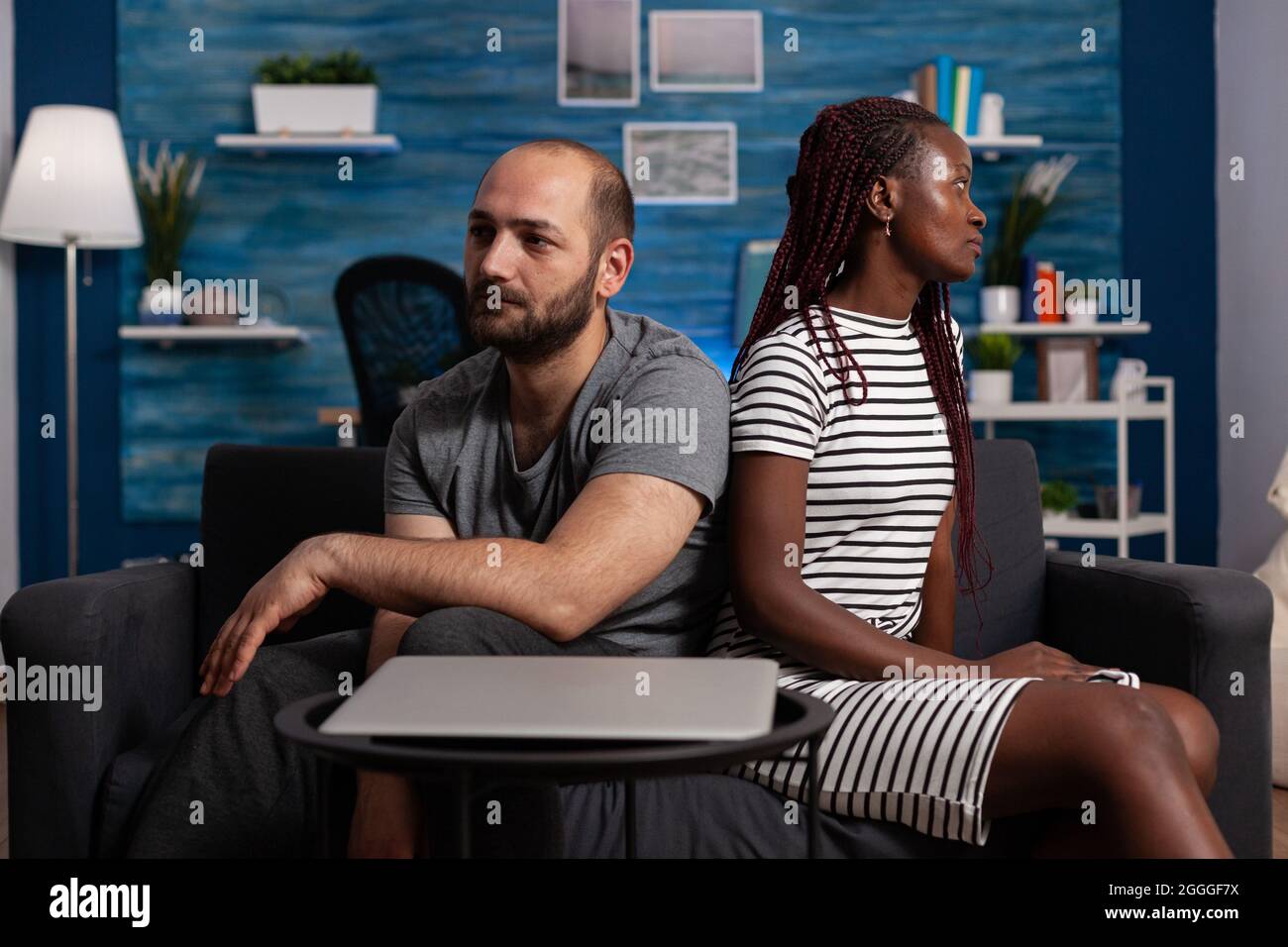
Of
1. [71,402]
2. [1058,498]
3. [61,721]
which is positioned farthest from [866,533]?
[71,402]

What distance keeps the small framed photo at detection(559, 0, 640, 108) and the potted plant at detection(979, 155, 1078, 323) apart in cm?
134

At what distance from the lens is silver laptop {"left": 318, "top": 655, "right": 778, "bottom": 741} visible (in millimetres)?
915

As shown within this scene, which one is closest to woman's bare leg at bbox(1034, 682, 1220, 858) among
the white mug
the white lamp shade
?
the white mug

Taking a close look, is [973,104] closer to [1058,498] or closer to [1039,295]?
[1039,295]

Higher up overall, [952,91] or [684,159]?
[952,91]

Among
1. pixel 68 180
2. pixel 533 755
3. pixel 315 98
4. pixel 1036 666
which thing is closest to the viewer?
pixel 533 755

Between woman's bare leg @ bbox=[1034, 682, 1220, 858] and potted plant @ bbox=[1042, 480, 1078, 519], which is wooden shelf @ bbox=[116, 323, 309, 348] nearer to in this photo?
potted plant @ bbox=[1042, 480, 1078, 519]

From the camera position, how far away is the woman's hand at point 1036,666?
1367 mm

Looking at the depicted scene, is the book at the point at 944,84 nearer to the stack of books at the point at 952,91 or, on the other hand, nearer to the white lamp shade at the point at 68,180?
the stack of books at the point at 952,91

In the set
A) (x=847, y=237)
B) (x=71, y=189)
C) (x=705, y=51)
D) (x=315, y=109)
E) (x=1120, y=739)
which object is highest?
(x=705, y=51)

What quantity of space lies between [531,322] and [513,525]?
0.84 ft

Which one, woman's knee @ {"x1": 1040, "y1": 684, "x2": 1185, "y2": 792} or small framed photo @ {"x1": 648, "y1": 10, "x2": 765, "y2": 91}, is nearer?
woman's knee @ {"x1": 1040, "y1": 684, "x2": 1185, "y2": 792}

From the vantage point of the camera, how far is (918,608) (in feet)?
5.31

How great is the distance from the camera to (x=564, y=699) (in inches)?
38.7
